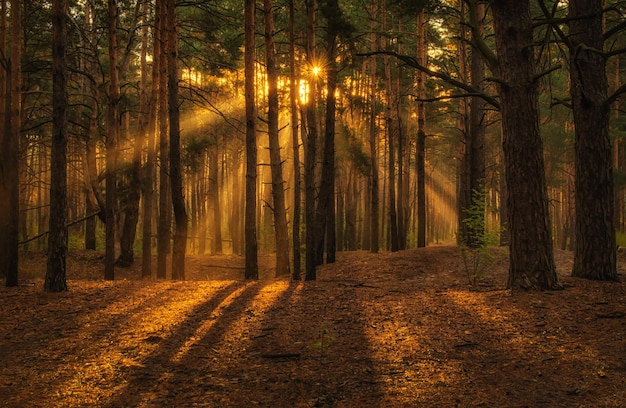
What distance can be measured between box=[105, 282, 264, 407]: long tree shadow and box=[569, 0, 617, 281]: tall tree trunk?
6.45 m

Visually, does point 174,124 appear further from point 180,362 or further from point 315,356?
point 315,356

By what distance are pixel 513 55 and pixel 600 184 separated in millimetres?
3062

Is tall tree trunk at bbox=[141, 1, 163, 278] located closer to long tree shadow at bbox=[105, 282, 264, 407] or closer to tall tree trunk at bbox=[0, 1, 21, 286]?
tall tree trunk at bbox=[0, 1, 21, 286]

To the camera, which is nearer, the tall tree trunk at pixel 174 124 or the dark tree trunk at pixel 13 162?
the dark tree trunk at pixel 13 162

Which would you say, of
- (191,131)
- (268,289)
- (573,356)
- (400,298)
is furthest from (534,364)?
(191,131)

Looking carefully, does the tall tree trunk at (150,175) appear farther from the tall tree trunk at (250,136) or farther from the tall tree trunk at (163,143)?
the tall tree trunk at (250,136)

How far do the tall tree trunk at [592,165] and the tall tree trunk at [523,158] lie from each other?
1.47 meters

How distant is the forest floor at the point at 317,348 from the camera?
195 inches

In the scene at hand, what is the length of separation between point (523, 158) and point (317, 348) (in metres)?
4.72

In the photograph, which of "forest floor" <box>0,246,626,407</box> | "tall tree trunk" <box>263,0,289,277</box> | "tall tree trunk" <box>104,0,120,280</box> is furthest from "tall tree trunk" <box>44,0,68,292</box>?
"tall tree trunk" <box>263,0,289,277</box>

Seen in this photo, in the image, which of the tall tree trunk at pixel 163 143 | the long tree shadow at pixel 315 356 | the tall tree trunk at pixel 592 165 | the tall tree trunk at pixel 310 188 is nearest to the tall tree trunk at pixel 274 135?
the tall tree trunk at pixel 310 188

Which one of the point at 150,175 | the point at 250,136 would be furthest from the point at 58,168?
the point at 150,175

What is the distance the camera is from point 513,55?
8367mm

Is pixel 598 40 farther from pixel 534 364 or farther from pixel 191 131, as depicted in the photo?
pixel 191 131
